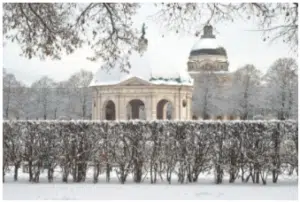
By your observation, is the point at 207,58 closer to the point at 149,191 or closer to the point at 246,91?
the point at 246,91

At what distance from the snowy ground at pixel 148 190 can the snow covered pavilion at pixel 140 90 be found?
1732 centimetres

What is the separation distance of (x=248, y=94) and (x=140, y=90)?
1744cm

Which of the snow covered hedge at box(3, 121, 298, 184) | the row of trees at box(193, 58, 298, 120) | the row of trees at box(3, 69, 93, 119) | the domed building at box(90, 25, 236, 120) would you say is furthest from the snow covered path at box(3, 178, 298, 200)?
the row of trees at box(3, 69, 93, 119)

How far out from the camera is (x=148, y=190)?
10172 mm

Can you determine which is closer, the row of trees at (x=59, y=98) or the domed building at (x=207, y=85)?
the domed building at (x=207, y=85)

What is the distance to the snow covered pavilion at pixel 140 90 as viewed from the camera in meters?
28.7

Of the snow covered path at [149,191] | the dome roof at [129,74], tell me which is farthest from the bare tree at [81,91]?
the snow covered path at [149,191]

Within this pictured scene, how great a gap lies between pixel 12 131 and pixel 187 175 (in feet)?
13.3

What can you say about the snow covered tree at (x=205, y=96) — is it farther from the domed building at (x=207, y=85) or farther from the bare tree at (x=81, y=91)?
the bare tree at (x=81, y=91)

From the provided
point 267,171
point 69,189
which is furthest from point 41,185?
point 267,171

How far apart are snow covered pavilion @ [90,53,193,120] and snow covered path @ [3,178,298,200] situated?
17.7m

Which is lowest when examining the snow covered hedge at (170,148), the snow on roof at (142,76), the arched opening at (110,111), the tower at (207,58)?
the snow covered hedge at (170,148)

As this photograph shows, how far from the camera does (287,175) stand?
11.3m

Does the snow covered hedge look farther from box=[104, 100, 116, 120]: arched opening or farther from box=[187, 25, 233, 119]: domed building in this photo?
box=[187, 25, 233, 119]: domed building
